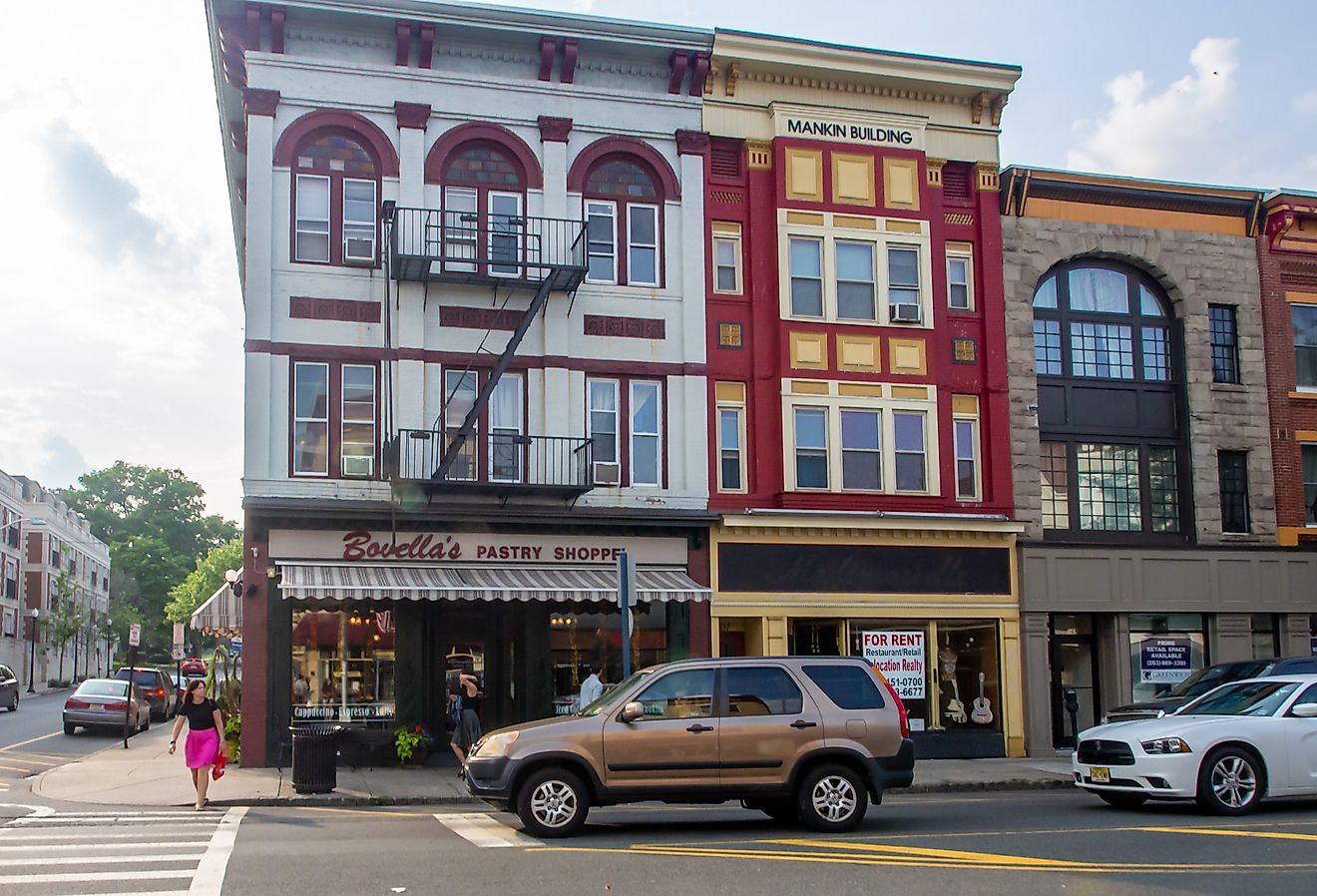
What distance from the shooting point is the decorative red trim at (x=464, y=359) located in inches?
898

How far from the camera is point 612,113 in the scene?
2514 cm

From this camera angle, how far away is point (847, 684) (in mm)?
14297

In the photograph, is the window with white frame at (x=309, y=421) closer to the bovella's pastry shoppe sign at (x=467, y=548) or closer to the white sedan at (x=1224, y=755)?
the bovella's pastry shoppe sign at (x=467, y=548)

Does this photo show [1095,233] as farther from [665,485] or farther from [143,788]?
[143,788]

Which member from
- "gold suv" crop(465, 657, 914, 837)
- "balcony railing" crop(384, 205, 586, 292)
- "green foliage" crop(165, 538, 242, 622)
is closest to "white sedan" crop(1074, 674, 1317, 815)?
"gold suv" crop(465, 657, 914, 837)

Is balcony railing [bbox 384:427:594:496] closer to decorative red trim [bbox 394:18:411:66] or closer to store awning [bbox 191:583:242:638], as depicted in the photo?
store awning [bbox 191:583:242:638]

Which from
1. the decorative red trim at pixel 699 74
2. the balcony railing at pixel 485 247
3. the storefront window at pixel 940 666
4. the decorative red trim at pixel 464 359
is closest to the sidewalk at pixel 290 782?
the storefront window at pixel 940 666

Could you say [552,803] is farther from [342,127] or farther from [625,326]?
[342,127]

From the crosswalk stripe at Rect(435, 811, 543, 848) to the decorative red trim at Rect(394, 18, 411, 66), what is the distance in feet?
44.3

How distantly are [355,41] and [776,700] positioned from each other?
15.2 m

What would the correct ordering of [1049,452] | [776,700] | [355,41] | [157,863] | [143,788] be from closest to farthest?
1. [157,863]
2. [776,700]
3. [143,788]
4. [355,41]
5. [1049,452]

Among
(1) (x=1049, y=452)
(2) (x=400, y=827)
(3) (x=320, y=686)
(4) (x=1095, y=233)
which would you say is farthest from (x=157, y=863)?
(4) (x=1095, y=233)

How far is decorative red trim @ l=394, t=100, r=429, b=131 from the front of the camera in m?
23.8

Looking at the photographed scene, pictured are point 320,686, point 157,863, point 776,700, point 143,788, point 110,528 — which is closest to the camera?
point 157,863
